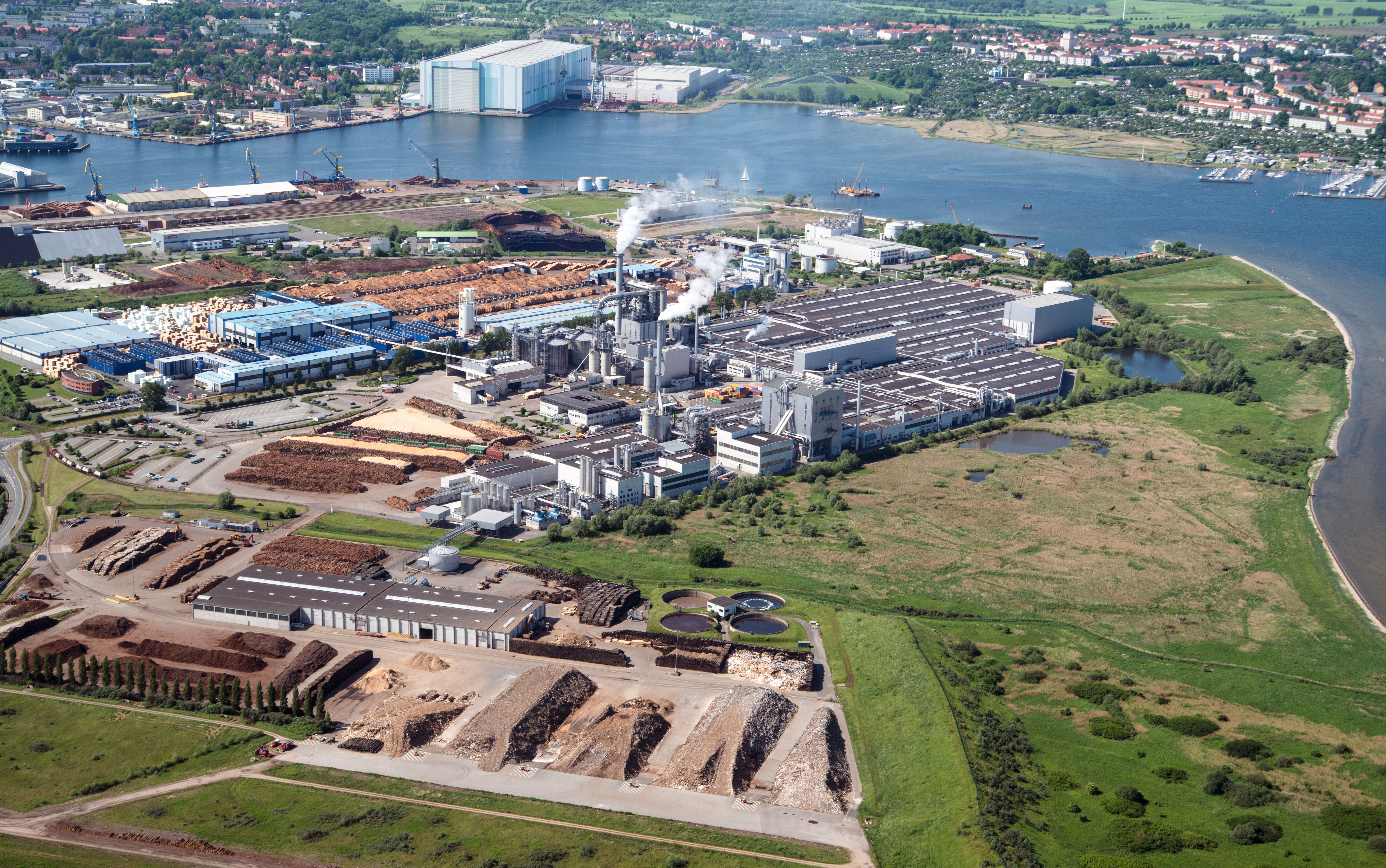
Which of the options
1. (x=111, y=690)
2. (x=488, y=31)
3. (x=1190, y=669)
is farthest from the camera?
(x=488, y=31)

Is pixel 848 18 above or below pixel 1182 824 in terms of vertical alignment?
above

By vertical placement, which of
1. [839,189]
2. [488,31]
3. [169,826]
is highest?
[488,31]

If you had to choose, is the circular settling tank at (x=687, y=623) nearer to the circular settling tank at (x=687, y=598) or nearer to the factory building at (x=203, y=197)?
the circular settling tank at (x=687, y=598)

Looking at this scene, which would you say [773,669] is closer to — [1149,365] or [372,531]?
[372,531]

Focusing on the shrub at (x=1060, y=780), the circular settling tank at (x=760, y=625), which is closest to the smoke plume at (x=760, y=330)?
the circular settling tank at (x=760, y=625)

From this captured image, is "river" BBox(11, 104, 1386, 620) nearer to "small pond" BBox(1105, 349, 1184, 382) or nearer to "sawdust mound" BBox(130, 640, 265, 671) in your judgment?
"small pond" BBox(1105, 349, 1184, 382)

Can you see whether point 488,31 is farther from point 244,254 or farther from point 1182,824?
point 1182,824

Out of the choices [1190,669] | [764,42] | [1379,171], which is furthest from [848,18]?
[1190,669]
